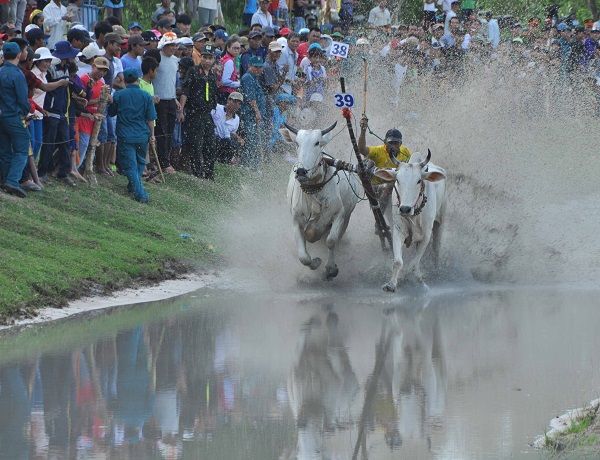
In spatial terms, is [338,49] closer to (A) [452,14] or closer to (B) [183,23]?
(B) [183,23]

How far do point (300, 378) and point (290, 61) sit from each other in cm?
1422

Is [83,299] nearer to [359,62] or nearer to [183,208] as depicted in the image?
[183,208]

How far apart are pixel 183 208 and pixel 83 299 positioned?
575 centimetres

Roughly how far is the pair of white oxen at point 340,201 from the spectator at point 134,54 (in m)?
4.69

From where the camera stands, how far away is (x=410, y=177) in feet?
48.2

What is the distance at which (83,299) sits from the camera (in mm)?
13844

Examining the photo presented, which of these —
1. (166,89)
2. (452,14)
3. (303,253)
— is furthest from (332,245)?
(452,14)

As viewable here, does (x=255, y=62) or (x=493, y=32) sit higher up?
(x=493, y=32)

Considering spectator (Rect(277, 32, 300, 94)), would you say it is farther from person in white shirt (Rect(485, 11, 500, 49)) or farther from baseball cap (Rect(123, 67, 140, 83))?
person in white shirt (Rect(485, 11, 500, 49))

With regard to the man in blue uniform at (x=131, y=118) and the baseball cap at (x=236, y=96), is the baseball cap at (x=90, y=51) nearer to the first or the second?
the man in blue uniform at (x=131, y=118)

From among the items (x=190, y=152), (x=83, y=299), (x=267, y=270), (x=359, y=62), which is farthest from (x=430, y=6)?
(x=83, y=299)

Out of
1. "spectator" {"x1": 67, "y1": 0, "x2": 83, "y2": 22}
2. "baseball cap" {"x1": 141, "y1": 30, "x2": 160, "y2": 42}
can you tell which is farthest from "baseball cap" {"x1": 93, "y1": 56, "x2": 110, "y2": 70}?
"spectator" {"x1": 67, "y1": 0, "x2": 83, "y2": 22}

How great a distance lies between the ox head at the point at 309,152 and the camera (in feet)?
47.9

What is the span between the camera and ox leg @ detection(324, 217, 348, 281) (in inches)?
605
